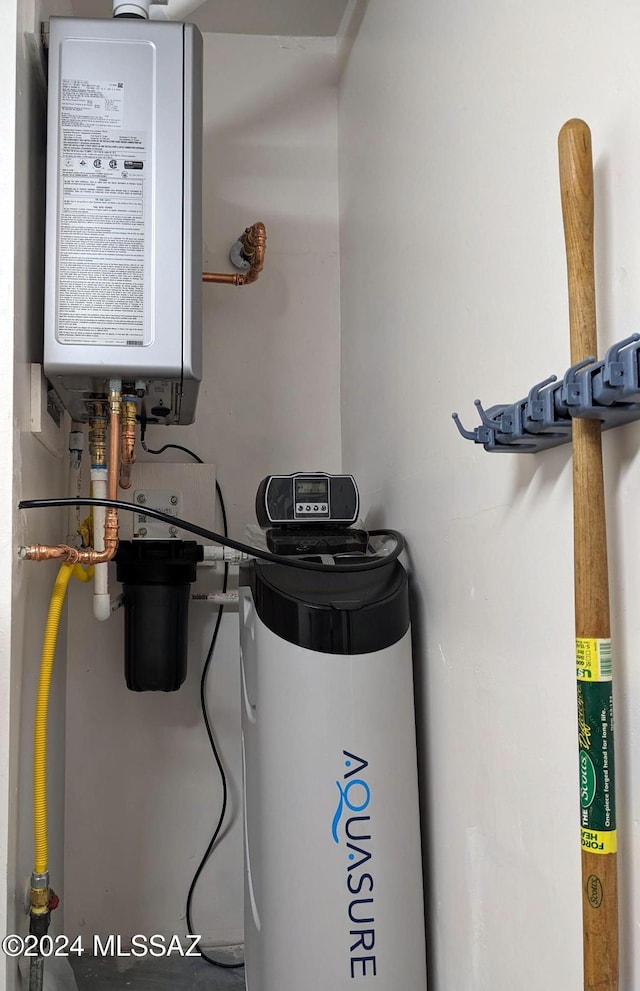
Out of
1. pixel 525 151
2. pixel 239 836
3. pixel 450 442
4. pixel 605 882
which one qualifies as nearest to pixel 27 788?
pixel 239 836

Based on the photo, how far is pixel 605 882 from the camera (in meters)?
0.70

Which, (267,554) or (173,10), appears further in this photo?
(173,10)

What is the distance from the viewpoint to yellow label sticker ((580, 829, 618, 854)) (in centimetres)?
71

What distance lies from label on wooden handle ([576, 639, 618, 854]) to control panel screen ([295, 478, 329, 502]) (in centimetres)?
91

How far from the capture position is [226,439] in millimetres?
2125

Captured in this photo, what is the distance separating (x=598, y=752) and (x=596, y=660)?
8cm

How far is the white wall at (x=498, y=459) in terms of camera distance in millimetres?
785

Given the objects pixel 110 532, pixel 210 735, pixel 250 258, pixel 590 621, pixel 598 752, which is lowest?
pixel 210 735

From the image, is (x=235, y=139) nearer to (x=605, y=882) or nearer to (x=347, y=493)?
(x=347, y=493)

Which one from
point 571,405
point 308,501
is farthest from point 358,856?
point 571,405

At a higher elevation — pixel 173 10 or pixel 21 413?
pixel 173 10

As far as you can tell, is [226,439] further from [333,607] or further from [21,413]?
[333,607]

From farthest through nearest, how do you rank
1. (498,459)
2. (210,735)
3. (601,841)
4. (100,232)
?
(210,735)
(100,232)
(498,459)
(601,841)

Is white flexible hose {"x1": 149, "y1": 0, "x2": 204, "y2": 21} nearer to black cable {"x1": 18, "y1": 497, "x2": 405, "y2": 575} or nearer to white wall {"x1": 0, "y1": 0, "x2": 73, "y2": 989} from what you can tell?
white wall {"x1": 0, "y1": 0, "x2": 73, "y2": 989}
